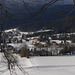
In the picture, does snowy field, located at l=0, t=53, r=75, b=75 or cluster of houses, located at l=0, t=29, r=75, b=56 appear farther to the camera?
cluster of houses, located at l=0, t=29, r=75, b=56

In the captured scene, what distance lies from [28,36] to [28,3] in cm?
1953

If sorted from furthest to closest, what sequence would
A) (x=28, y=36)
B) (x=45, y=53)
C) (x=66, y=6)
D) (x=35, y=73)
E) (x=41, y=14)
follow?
1. (x=28, y=36)
2. (x=45, y=53)
3. (x=35, y=73)
4. (x=66, y=6)
5. (x=41, y=14)

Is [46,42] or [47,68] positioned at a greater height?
[46,42]

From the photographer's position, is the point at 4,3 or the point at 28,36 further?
the point at 28,36

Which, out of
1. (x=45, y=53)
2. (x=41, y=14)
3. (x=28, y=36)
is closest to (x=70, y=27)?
(x=41, y=14)

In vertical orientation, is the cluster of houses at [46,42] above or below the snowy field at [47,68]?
above

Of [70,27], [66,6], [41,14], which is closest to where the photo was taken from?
[70,27]

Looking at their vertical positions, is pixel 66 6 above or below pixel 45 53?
above

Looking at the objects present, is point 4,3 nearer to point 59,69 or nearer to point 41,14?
point 41,14

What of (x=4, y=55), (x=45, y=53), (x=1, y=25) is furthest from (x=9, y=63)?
(x=45, y=53)

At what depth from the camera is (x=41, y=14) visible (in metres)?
1.23

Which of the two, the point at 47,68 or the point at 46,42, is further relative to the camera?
the point at 46,42

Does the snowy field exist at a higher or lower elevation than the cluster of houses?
lower

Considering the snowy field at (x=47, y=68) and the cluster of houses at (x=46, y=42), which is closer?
the snowy field at (x=47, y=68)
